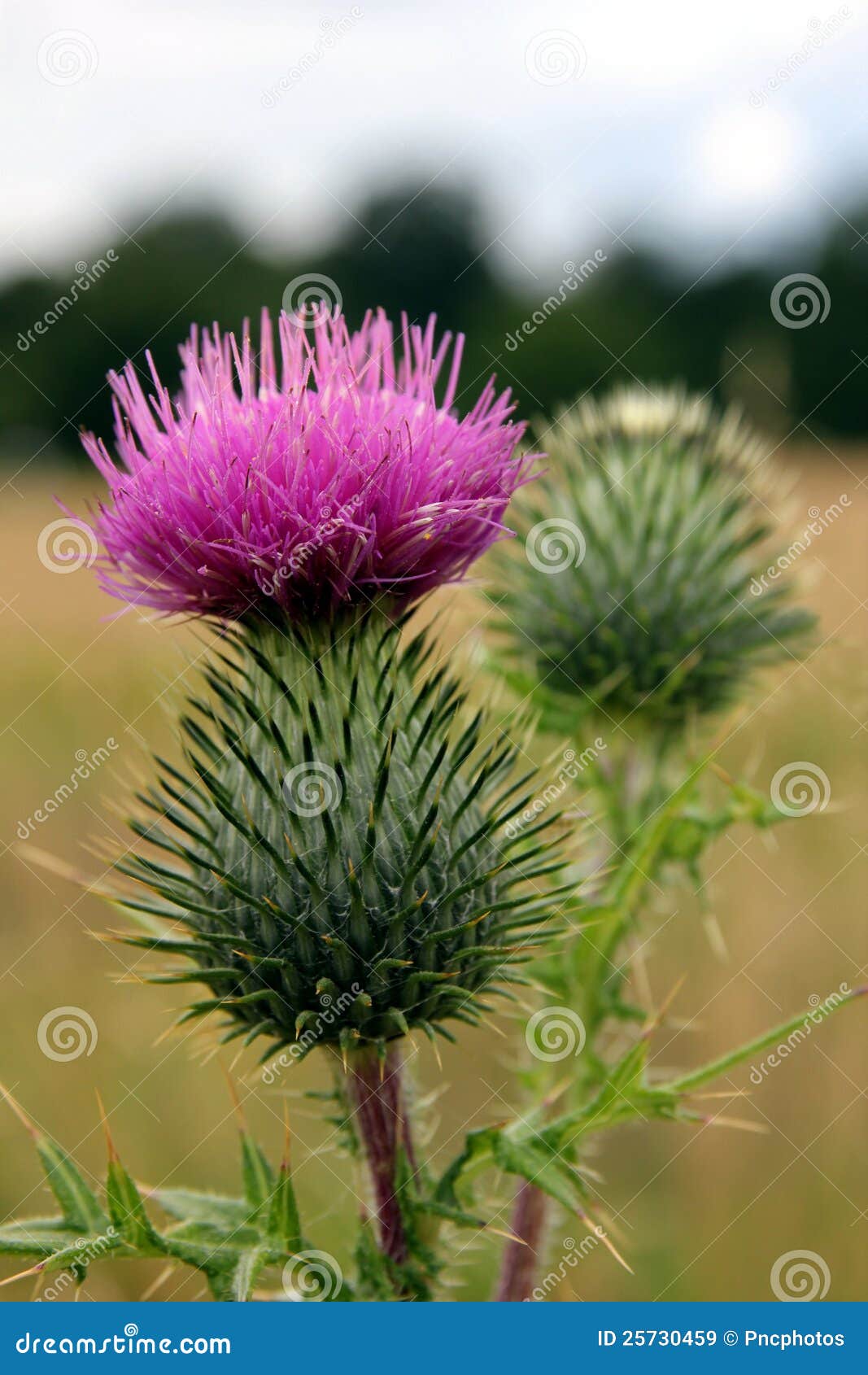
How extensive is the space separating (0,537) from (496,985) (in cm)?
1571

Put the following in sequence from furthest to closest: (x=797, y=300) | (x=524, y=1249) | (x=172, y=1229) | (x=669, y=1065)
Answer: (x=669, y=1065) < (x=797, y=300) < (x=524, y=1249) < (x=172, y=1229)

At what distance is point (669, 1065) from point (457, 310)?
49.5 meters

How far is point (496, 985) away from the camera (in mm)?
3117

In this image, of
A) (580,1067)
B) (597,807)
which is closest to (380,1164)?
(580,1067)

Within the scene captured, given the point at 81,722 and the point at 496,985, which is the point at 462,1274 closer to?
the point at 496,985
